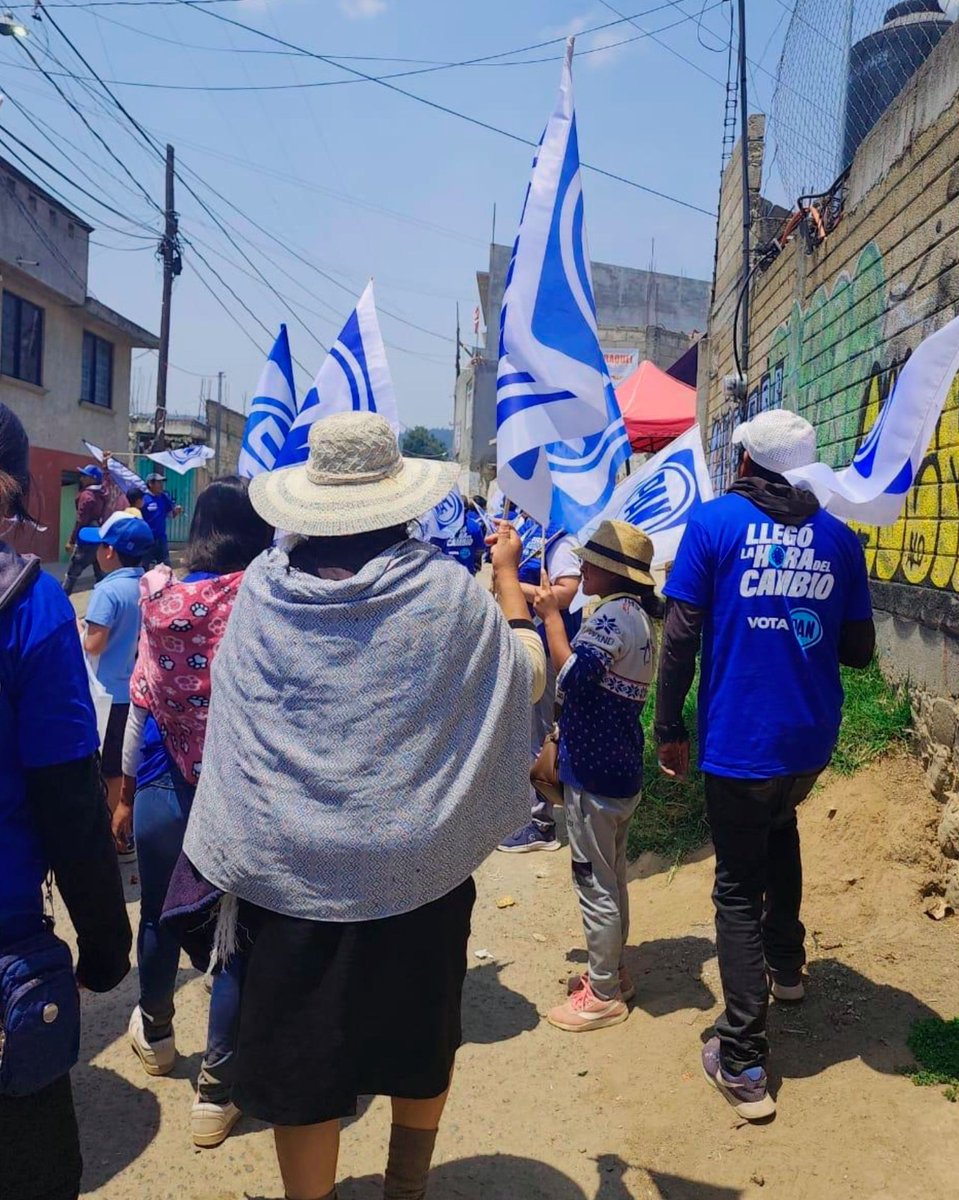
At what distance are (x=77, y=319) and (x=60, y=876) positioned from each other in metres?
22.4

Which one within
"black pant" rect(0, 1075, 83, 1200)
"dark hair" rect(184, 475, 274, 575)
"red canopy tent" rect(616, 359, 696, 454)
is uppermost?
"red canopy tent" rect(616, 359, 696, 454)

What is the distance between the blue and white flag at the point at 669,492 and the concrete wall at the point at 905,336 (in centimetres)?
98

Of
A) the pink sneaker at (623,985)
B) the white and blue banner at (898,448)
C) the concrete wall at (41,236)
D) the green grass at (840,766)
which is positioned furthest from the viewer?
the concrete wall at (41,236)

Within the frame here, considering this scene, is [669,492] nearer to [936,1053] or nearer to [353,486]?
[936,1053]

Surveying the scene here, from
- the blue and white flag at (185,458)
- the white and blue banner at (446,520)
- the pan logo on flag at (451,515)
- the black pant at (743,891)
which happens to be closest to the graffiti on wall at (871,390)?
the black pant at (743,891)

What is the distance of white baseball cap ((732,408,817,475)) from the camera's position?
3012 millimetres

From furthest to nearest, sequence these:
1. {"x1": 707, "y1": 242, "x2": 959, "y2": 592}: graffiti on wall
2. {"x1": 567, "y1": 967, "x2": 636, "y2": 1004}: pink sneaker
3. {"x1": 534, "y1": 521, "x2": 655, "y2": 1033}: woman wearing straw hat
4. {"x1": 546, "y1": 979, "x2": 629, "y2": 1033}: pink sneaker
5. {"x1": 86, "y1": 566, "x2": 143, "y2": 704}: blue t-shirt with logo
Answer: {"x1": 86, "y1": 566, "x2": 143, "y2": 704}: blue t-shirt with logo, {"x1": 707, "y1": 242, "x2": 959, "y2": 592}: graffiti on wall, {"x1": 567, "y1": 967, "x2": 636, "y2": 1004}: pink sneaker, {"x1": 546, "y1": 979, "x2": 629, "y2": 1033}: pink sneaker, {"x1": 534, "y1": 521, "x2": 655, "y2": 1033}: woman wearing straw hat

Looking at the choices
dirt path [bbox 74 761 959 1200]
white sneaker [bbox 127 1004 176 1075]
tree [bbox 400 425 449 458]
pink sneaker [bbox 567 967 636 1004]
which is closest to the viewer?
dirt path [bbox 74 761 959 1200]

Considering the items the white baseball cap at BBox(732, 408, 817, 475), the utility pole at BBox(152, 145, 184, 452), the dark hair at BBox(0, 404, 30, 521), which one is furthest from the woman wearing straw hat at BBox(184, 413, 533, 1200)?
the utility pole at BBox(152, 145, 184, 452)

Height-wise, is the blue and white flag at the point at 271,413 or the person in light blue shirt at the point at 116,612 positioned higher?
the blue and white flag at the point at 271,413

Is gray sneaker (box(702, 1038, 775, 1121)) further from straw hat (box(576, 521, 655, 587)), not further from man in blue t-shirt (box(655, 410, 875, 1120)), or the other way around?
straw hat (box(576, 521, 655, 587))

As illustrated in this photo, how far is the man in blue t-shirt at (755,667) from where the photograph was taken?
2889mm

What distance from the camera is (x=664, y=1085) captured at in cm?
310

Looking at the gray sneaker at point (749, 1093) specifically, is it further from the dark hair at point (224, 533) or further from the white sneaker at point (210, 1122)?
the dark hair at point (224, 533)
